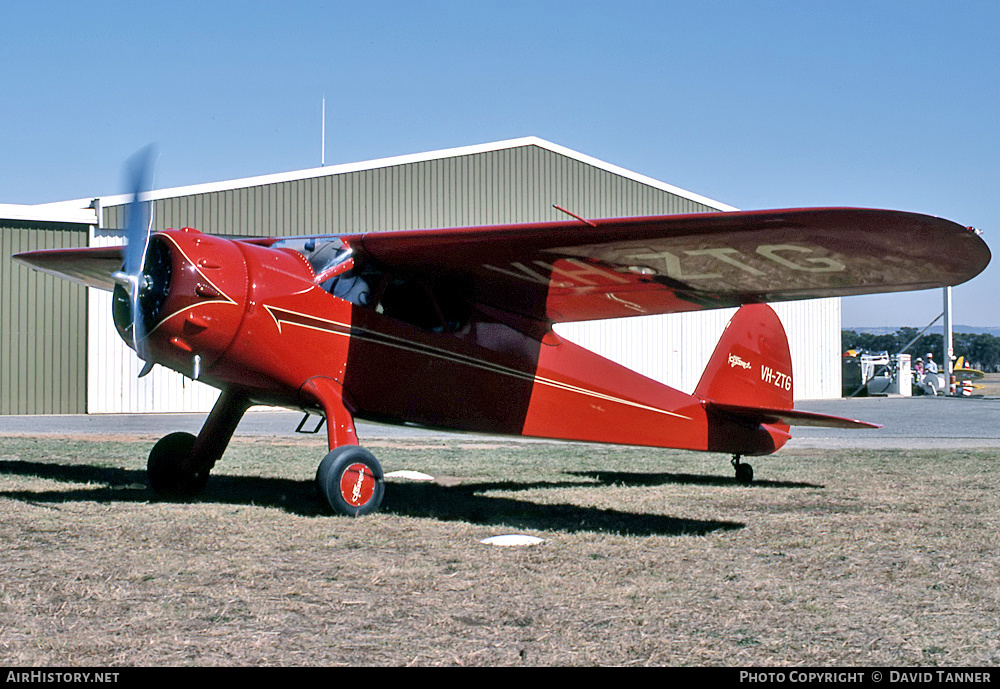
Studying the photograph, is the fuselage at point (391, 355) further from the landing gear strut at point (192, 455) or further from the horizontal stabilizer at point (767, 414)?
the landing gear strut at point (192, 455)

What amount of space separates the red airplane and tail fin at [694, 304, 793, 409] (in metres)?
0.48

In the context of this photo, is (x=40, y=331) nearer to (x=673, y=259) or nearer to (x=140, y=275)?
(x=140, y=275)

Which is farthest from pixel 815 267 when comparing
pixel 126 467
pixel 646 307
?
pixel 126 467

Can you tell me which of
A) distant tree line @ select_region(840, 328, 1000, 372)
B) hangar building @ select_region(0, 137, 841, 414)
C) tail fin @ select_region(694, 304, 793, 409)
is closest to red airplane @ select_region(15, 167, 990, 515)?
tail fin @ select_region(694, 304, 793, 409)

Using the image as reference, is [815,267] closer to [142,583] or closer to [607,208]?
[142,583]

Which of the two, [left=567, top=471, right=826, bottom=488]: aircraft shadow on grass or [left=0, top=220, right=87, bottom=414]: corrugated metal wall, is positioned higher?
[left=0, top=220, right=87, bottom=414]: corrugated metal wall

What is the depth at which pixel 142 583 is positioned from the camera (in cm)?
468

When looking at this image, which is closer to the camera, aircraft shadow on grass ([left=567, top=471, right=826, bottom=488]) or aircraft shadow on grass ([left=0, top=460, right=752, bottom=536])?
aircraft shadow on grass ([left=0, top=460, right=752, bottom=536])

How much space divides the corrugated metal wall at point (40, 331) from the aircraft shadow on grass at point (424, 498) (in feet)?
43.6

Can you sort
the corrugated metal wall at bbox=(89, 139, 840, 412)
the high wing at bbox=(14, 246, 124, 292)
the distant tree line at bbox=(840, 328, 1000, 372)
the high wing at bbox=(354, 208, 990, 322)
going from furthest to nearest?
1. the distant tree line at bbox=(840, 328, 1000, 372)
2. the corrugated metal wall at bbox=(89, 139, 840, 412)
3. the high wing at bbox=(14, 246, 124, 292)
4. the high wing at bbox=(354, 208, 990, 322)

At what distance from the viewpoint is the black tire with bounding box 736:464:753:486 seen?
10.0m

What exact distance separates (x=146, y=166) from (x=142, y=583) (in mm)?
3448

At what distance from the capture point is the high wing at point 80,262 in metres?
9.12

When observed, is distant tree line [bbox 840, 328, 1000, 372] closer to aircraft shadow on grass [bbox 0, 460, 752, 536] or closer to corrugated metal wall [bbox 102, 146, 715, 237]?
corrugated metal wall [bbox 102, 146, 715, 237]
